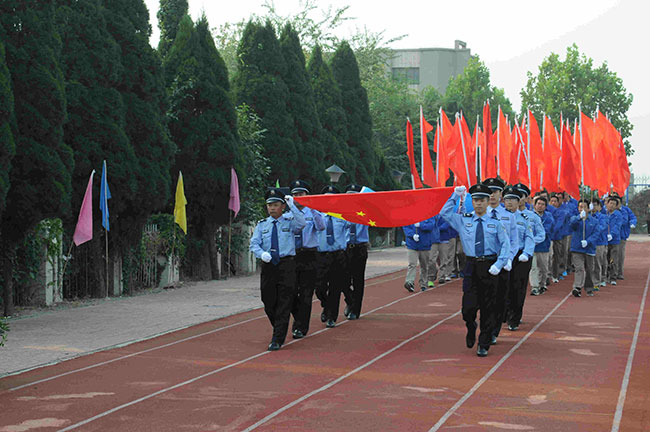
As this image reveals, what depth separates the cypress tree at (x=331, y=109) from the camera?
1293 inches

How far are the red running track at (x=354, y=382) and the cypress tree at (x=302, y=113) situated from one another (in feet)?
51.7

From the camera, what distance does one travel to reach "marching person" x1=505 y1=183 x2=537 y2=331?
481 inches

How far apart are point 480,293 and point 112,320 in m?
6.15

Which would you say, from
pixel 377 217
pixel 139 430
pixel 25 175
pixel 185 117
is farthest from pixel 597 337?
pixel 185 117

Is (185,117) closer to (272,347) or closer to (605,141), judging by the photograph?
(605,141)

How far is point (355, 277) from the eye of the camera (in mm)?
13578

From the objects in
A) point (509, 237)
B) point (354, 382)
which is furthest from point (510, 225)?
point (354, 382)

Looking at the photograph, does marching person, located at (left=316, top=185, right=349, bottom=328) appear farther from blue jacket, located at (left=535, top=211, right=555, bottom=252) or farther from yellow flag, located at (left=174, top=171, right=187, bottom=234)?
yellow flag, located at (left=174, top=171, right=187, bottom=234)

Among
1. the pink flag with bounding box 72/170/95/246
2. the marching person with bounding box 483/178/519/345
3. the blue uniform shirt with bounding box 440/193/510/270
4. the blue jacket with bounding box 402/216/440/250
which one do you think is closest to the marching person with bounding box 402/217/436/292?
the blue jacket with bounding box 402/216/440/250

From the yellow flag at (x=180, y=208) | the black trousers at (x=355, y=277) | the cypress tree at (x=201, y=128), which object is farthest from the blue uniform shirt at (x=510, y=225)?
the cypress tree at (x=201, y=128)

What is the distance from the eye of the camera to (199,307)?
51.6ft

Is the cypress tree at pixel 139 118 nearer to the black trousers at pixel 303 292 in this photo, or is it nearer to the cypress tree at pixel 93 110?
A: the cypress tree at pixel 93 110

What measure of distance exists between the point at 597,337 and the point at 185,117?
12560 millimetres

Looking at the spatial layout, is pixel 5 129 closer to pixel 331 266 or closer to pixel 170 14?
pixel 331 266
